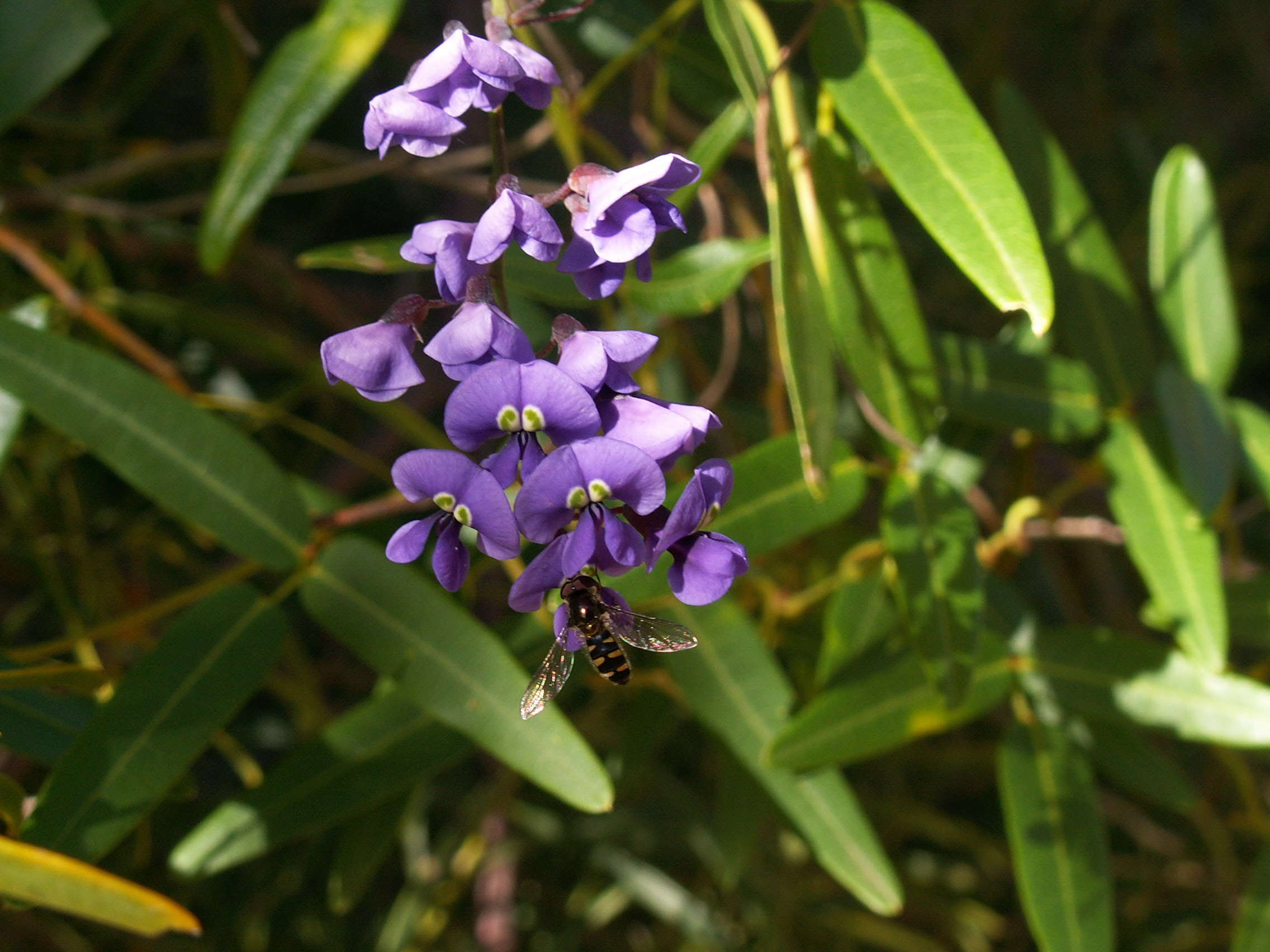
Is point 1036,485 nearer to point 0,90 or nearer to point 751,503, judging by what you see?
point 751,503

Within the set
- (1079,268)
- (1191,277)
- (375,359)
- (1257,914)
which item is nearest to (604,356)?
(375,359)

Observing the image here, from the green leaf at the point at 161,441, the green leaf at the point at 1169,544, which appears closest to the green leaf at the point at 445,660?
the green leaf at the point at 161,441

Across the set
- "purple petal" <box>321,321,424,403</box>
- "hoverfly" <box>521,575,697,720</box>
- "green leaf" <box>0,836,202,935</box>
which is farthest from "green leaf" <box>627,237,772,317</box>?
A: "green leaf" <box>0,836,202,935</box>

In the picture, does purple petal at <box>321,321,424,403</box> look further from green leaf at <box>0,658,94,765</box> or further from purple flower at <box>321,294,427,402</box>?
green leaf at <box>0,658,94,765</box>

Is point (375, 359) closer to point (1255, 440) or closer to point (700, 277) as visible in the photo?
point (700, 277)

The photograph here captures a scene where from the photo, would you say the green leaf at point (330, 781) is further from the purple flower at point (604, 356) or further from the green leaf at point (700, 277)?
the purple flower at point (604, 356)

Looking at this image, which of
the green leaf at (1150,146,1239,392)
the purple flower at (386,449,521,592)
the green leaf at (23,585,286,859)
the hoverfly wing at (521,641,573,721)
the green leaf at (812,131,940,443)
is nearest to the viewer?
the purple flower at (386,449,521,592)
